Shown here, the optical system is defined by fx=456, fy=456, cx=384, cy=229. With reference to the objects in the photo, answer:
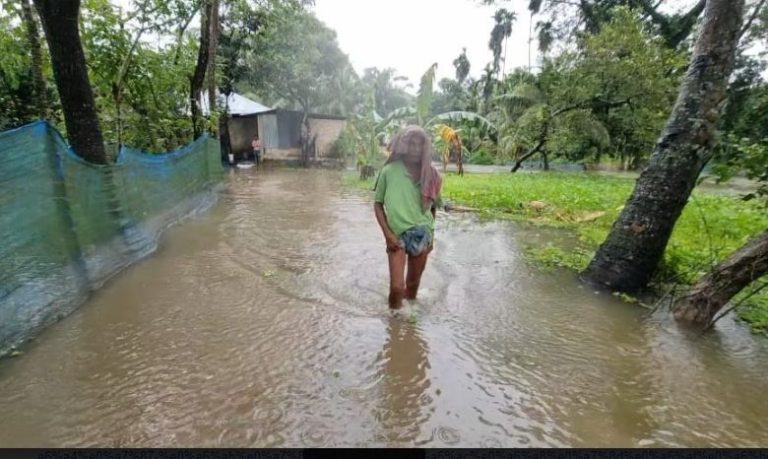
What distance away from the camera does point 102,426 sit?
2.44 meters

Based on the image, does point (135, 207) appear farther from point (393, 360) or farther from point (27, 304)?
point (393, 360)

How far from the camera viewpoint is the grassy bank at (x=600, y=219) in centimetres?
522

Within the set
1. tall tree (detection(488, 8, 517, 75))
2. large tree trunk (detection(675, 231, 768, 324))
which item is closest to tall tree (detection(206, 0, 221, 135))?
large tree trunk (detection(675, 231, 768, 324))

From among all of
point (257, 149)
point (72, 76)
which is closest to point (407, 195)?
point (72, 76)

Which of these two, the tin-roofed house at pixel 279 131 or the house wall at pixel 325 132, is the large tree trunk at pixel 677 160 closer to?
the tin-roofed house at pixel 279 131

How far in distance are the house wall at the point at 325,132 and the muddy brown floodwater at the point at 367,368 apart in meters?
21.6

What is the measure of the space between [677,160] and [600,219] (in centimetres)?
470

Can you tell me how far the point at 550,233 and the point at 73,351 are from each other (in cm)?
715

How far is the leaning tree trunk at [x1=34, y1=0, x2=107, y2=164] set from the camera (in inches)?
200

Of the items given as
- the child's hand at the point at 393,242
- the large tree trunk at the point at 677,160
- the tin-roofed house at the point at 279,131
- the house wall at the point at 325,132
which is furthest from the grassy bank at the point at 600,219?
the house wall at the point at 325,132

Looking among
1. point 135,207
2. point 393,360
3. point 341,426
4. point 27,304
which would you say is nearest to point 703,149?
point 393,360

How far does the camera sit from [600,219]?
895cm

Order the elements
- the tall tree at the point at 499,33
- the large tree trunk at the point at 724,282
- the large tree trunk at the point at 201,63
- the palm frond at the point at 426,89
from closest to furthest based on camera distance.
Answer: the large tree trunk at the point at 724,282 → the large tree trunk at the point at 201,63 → the palm frond at the point at 426,89 → the tall tree at the point at 499,33

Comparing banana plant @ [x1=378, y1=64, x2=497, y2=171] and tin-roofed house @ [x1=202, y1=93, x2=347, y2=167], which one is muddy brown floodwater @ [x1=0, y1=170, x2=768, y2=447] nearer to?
banana plant @ [x1=378, y1=64, x2=497, y2=171]
